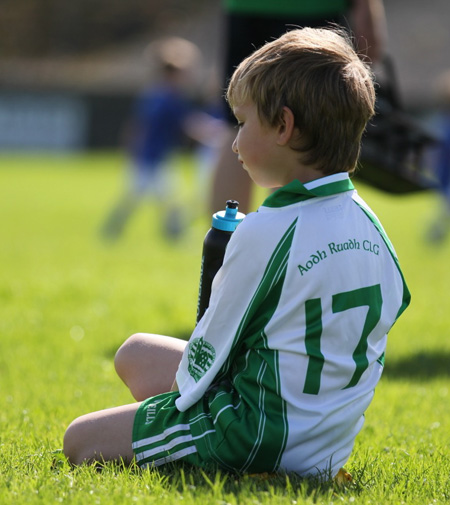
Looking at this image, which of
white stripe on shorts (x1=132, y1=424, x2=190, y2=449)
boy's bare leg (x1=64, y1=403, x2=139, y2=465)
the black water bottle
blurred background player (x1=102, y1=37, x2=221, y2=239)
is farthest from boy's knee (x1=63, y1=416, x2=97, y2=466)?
blurred background player (x1=102, y1=37, x2=221, y2=239)

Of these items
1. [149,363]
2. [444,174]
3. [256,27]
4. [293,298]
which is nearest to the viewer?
[293,298]

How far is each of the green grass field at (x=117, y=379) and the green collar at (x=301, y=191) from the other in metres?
0.73

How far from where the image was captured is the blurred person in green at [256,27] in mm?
4477

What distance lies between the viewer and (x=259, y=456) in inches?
100.0

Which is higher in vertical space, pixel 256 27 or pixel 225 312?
pixel 256 27

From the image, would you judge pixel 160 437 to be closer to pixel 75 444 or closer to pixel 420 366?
pixel 75 444

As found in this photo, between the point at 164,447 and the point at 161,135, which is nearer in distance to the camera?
the point at 164,447

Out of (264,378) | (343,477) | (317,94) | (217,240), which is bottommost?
(343,477)

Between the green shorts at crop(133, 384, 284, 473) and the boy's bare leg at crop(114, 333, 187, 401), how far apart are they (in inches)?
10.9

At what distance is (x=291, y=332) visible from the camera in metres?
2.50

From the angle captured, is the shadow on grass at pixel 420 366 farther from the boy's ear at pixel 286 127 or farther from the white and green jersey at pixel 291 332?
the boy's ear at pixel 286 127

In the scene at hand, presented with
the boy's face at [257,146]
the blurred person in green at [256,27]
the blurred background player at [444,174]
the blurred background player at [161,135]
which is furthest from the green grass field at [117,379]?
the blurred person in green at [256,27]

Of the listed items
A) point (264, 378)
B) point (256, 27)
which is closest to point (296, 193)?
point (264, 378)

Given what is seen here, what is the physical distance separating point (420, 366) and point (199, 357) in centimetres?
228
